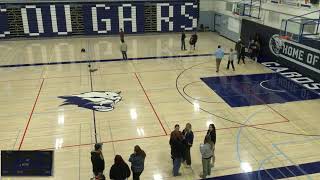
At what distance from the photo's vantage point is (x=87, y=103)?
14953 mm

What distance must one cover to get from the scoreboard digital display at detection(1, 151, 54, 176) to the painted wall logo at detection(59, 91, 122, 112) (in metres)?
6.55

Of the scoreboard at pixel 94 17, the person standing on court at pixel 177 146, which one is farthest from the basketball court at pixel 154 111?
the scoreboard at pixel 94 17

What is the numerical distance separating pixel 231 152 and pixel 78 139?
538 centimetres

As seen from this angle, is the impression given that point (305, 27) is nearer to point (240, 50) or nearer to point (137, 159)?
point (240, 50)

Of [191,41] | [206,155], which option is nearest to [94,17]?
[191,41]

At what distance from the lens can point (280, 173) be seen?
9805mm

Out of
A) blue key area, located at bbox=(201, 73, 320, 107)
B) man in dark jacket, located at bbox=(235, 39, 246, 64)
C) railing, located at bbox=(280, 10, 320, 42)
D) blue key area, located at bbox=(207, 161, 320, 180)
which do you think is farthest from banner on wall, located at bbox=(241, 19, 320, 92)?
blue key area, located at bbox=(207, 161, 320, 180)

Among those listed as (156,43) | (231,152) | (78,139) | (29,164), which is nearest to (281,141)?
(231,152)

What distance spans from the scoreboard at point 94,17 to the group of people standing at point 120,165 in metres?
23.7

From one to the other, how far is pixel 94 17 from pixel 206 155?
79.1 feet

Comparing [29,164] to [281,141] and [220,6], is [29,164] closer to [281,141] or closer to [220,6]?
[281,141]

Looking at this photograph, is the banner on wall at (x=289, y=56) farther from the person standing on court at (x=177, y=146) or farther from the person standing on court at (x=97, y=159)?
the person standing on court at (x=97, y=159)

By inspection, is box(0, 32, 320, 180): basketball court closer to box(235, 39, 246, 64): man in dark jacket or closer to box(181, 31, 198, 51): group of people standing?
box(235, 39, 246, 64): man in dark jacket

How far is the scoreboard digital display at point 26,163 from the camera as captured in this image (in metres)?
7.64
